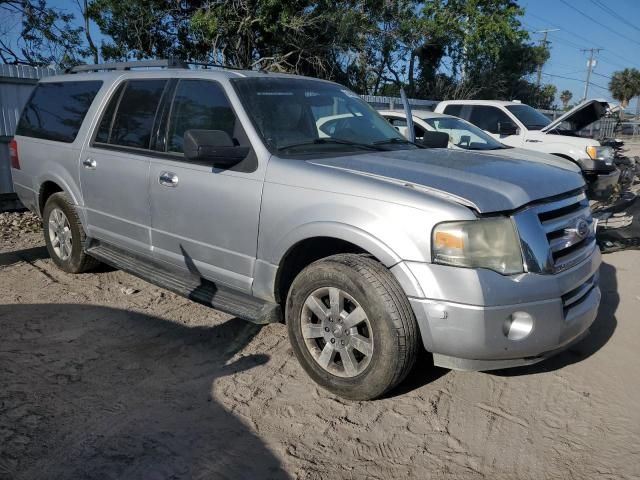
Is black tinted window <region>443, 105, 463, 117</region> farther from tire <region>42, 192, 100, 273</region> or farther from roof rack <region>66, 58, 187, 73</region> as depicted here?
tire <region>42, 192, 100, 273</region>

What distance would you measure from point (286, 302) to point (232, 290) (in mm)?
594

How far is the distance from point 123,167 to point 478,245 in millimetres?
3005

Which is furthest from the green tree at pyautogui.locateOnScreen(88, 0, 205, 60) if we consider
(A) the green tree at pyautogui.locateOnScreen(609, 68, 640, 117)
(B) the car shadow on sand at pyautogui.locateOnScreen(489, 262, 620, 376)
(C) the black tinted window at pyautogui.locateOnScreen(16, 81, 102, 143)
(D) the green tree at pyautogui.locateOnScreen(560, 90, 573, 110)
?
(D) the green tree at pyautogui.locateOnScreen(560, 90, 573, 110)

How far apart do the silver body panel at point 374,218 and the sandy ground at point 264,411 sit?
0.44m

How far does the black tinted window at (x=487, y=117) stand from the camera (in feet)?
37.9

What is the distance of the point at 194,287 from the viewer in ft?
13.7

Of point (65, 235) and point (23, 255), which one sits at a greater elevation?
point (65, 235)

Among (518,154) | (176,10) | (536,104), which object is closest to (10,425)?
(518,154)

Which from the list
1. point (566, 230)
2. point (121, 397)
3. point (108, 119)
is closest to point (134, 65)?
point (108, 119)

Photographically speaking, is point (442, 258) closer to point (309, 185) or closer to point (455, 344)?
point (455, 344)

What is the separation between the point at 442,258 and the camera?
289 cm

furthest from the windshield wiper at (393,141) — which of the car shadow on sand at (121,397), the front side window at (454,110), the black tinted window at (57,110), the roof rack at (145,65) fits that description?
the front side window at (454,110)

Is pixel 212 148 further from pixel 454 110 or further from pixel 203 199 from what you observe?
pixel 454 110

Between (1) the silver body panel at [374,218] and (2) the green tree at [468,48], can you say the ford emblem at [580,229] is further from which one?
(2) the green tree at [468,48]
